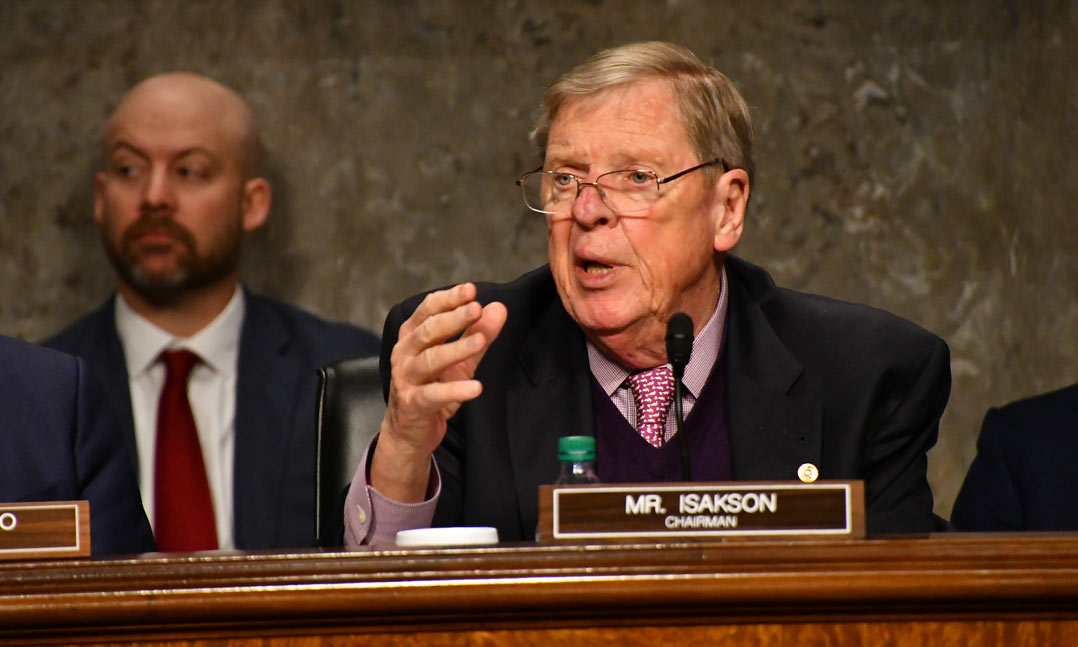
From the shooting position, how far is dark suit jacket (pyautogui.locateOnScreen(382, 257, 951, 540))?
1929 millimetres

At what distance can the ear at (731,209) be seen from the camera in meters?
2.12

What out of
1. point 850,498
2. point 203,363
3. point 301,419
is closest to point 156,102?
point 203,363

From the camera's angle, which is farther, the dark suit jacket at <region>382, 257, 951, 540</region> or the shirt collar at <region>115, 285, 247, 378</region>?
the shirt collar at <region>115, 285, 247, 378</region>

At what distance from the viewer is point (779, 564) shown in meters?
1.14

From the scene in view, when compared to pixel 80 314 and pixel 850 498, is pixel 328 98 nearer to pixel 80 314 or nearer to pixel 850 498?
pixel 80 314

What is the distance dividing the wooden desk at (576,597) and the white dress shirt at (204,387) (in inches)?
80.3

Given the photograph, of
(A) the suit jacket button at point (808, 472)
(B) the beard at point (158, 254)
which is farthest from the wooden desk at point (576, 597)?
(B) the beard at point (158, 254)

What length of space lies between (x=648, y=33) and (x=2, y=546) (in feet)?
8.44

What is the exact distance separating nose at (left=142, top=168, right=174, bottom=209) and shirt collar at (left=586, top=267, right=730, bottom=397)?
66.3 inches

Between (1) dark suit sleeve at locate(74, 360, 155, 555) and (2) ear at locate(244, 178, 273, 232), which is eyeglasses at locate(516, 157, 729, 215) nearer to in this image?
(1) dark suit sleeve at locate(74, 360, 155, 555)

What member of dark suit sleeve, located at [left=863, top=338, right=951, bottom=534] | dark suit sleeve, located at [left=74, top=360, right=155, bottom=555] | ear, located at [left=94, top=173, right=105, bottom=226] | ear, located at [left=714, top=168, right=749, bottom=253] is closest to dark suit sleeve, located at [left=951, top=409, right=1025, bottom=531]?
dark suit sleeve, located at [left=863, top=338, right=951, bottom=534]

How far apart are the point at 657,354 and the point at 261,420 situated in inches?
58.4

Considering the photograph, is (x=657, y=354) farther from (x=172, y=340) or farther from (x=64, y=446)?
(x=172, y=340)

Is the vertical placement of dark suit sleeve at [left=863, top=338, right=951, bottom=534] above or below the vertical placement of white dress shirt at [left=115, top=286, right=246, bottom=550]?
below
